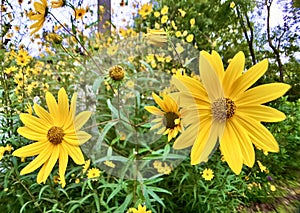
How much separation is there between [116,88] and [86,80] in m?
0.11

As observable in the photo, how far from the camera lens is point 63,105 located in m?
0.12

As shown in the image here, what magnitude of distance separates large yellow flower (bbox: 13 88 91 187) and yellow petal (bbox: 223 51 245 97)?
6 centimetres

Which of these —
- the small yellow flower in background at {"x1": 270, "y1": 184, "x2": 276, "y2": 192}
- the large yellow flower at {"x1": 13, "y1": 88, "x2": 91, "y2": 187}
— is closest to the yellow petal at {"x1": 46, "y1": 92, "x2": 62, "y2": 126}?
the large yellow flower at {"x1": 13, "y1": 88, "x2": 91, "y2": 187}

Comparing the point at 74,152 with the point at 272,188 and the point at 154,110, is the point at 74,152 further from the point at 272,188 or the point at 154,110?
the point at 272,188

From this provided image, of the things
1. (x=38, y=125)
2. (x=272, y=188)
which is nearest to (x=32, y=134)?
(x=38, y=125)

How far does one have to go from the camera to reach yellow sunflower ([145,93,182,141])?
14cm

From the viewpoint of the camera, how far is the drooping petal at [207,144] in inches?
4.2

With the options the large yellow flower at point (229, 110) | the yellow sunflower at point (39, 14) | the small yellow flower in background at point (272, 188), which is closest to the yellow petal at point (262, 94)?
the large yellow flower at point (229, 110)

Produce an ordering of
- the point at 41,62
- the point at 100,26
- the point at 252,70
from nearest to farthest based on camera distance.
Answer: the point at 252,70, the point at 100,26, the point at 41,62

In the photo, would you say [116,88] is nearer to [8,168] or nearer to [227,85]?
[227,85]

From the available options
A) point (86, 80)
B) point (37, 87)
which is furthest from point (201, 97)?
point (37, 87)

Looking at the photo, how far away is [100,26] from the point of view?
530mm

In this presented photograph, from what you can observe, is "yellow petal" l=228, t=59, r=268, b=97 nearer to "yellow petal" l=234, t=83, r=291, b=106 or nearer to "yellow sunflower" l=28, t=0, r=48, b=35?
"yellow petal" l=234, t=83, r=291, b=106

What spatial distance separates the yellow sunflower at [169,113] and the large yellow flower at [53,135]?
0.03 meters
